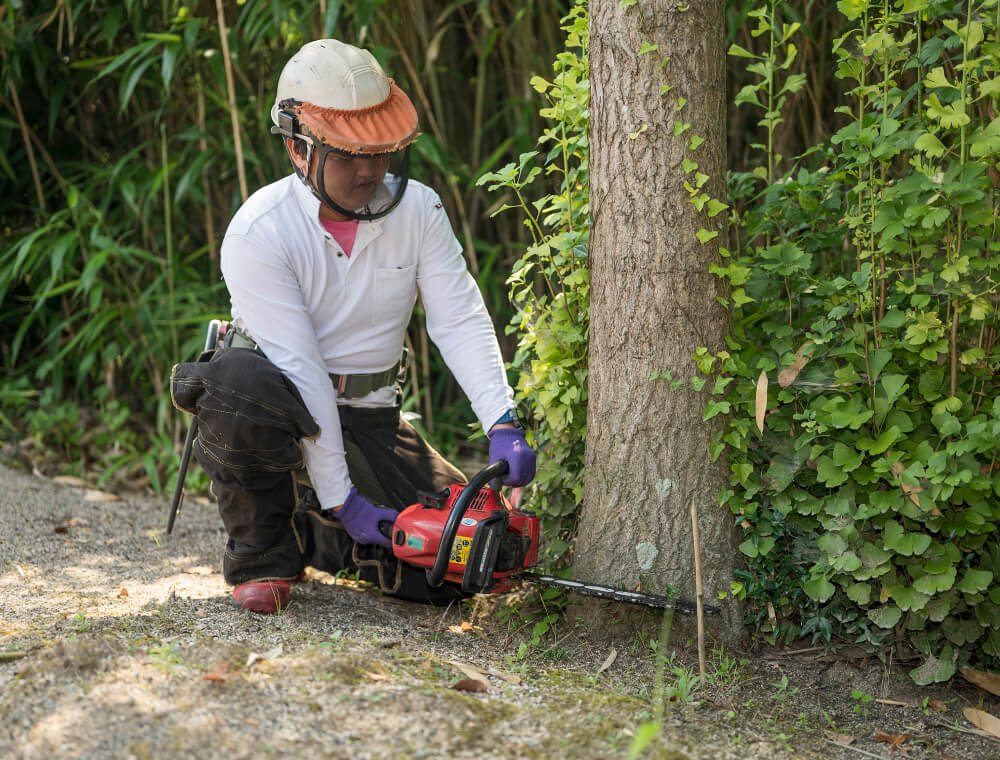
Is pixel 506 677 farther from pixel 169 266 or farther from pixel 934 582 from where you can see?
pixel 169 266

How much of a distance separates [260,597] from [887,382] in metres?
1.60

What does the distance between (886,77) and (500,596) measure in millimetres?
1623

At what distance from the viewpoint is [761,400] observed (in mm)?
2238

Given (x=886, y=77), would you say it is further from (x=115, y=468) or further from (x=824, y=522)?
(x=115, y=468)

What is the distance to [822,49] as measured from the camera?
10.6 feet

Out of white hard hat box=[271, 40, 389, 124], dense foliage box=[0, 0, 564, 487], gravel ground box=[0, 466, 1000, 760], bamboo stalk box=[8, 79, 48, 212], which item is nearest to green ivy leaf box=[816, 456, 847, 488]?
gravel ground box=[0, 466, 1000, 760]

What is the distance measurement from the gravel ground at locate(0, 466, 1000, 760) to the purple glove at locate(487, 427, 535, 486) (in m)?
0.35

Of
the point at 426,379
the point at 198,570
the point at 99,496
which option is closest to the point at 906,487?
the point at 198,570

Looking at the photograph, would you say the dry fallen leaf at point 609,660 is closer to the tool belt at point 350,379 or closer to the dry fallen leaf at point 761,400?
the dry fallen leaf at point 761,400

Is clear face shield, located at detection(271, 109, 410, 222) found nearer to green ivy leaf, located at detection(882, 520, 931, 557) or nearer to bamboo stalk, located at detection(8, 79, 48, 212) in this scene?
green ivy leaf, located at detection(882, 520, 931, 557)

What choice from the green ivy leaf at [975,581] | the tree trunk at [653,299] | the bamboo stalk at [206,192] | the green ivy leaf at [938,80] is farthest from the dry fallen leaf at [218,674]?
the bamboo stalk at [206,192]

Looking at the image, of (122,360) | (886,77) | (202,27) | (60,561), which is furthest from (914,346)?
(122,360)

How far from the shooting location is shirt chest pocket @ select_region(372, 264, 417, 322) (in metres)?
2.67

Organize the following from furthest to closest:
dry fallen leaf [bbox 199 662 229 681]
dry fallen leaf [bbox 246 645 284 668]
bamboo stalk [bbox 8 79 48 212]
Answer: bamboo stalk [bbox 8 79 48 212], dry fallen leaf [bbox 246 645 284 668], dry fallen leaf [bbox 199 662 229 681]
